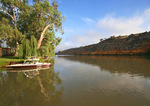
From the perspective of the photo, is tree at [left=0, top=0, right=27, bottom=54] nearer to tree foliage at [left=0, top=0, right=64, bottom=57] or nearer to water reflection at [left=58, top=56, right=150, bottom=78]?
tree foliage at [left=0, top=0, right=64, bottom=57]

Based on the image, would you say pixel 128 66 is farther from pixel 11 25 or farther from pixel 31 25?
pixel 11 25

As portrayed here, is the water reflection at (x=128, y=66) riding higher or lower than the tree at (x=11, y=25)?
lower

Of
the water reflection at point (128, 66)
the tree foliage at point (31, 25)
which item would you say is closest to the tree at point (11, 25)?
the tree foliage at point (31, 25)

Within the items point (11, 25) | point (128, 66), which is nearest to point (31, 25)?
point (11, 25)

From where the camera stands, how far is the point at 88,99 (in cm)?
438

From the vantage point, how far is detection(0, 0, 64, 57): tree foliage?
685 inches

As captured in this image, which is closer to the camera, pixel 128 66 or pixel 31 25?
pixel 128 66

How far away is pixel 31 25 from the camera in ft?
66.7

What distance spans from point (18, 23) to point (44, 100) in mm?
26032

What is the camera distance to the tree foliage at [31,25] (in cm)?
1739

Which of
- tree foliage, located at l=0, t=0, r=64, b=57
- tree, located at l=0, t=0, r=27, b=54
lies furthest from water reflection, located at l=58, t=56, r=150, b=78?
tree, located at l=0, t=0, r=27, b=54

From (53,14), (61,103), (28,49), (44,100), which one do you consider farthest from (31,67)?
(53,14)

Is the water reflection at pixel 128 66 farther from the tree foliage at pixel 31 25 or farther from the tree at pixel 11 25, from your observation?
the tree at pixel 11 25

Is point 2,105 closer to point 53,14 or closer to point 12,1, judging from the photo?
point 53,14
